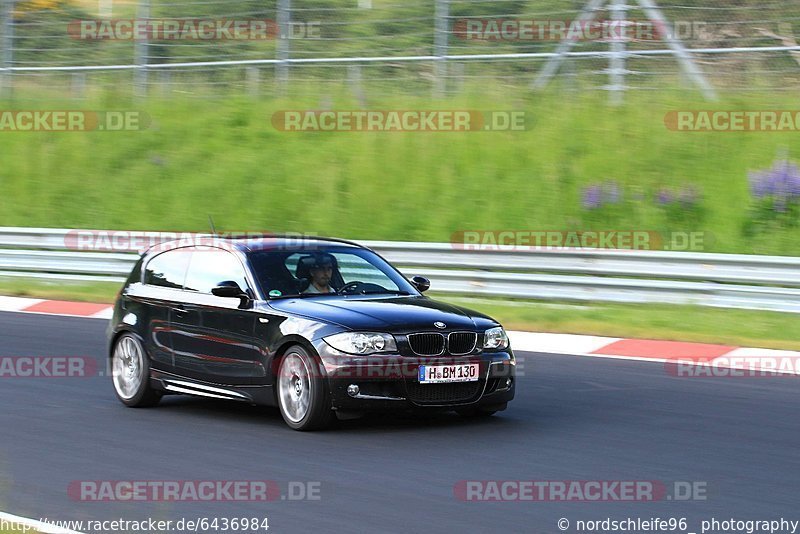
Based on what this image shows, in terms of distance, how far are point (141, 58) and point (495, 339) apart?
17.2 meters

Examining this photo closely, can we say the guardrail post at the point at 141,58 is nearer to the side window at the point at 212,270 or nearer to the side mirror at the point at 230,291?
the side window at the point at 212,270

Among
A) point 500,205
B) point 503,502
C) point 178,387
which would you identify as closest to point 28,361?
point 178,387

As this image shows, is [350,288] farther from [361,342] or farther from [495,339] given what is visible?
[495,339]

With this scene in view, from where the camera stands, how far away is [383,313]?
9141 mm

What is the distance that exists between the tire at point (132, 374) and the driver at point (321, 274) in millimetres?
1677

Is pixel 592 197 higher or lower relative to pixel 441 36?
lower

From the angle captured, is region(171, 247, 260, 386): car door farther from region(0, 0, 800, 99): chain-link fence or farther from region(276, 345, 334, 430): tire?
region(0, 0, 800, 99): chain-link fence

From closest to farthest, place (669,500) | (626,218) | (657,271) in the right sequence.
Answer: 1. (669,500)
2. (657,271)
3. (626,218)

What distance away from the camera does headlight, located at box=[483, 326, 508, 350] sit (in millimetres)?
9312

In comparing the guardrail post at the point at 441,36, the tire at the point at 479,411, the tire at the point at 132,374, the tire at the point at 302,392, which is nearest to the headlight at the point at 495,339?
the tire at the point at 479,411

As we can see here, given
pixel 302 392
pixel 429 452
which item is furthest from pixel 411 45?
pixel 429 452

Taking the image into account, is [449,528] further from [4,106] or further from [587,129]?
[4,106]

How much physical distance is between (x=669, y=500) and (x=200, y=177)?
17.8m

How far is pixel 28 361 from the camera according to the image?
42.0 feet
